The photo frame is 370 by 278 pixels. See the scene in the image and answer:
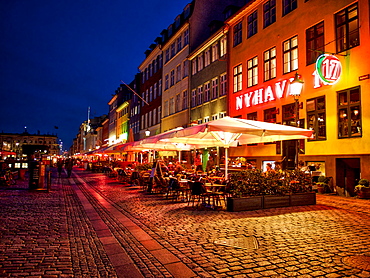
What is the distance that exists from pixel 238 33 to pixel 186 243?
20.5 meters

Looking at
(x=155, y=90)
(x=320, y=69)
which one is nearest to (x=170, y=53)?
(x=155, y=90)

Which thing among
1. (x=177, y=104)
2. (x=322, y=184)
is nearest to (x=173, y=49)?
(x=177, y=104)

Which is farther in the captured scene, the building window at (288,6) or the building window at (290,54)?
the building window at (288,6)

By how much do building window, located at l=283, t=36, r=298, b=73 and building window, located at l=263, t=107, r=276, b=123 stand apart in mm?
2473

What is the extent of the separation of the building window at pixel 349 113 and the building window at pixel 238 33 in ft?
34.9

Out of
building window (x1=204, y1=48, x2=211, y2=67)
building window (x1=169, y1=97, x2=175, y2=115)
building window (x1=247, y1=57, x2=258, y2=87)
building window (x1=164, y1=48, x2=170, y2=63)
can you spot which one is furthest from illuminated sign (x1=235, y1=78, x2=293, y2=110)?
building window (x1=164, y1=48, x2=170, y2=63)

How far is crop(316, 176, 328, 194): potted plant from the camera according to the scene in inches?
570

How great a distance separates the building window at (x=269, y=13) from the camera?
64.9 feet

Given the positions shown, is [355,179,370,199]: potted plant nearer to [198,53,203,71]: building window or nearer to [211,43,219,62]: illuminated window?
[211,43,219,62]: illuminated window

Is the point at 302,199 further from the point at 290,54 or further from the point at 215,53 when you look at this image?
the point at 215,53

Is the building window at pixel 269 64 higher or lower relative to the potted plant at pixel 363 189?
higher

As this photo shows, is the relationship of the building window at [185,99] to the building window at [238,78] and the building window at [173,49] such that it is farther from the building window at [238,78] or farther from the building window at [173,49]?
the building window at [238,78]

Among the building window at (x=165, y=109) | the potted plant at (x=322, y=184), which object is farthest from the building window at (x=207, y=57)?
the potted plant at (x=322, y=184)

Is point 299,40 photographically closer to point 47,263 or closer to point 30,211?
point 30,211
